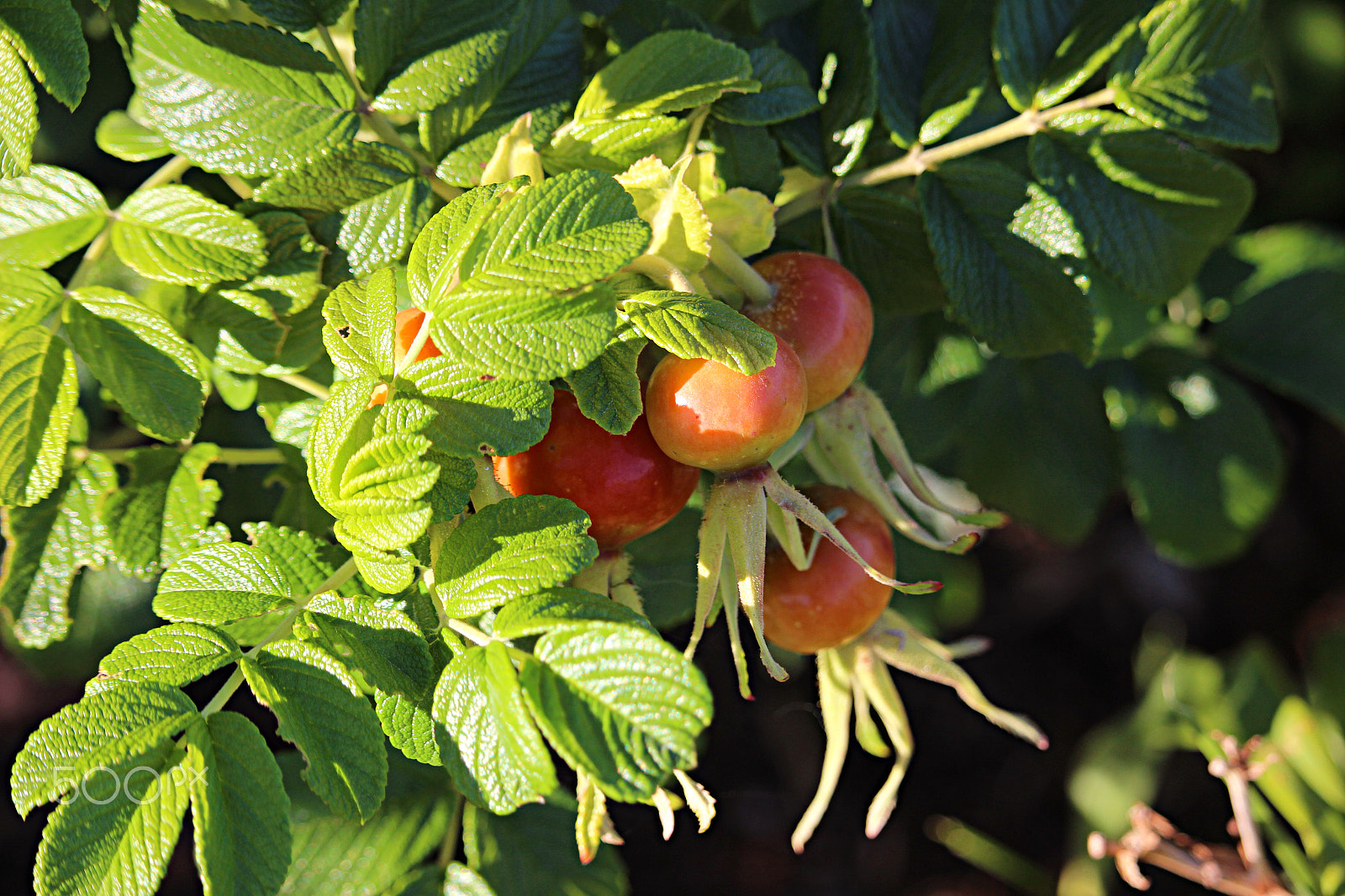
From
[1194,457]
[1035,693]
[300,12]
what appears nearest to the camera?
[300,12]

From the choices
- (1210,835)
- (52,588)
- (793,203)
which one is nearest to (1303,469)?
(1210,835)

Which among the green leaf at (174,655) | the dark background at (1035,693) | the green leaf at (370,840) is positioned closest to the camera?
the green leaf at (174,655)

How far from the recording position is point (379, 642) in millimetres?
701

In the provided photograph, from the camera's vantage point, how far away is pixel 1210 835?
255cm

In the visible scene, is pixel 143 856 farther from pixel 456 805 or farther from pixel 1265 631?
pixel 1265 631

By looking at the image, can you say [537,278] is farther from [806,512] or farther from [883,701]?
[883,701]

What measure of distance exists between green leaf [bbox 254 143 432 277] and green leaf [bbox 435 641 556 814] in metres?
0.39

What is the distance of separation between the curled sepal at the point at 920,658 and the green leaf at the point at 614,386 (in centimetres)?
50

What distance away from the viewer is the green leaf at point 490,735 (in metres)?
0.63

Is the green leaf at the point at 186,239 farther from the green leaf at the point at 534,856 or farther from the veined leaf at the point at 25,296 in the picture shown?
the green leaf at the point at 534,856

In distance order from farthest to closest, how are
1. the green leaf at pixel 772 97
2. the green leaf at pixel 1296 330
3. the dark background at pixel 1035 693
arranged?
the dark background at pixel 1035 693
the green leaf at pixel 1296 330
the green leaf at pixel 772 97

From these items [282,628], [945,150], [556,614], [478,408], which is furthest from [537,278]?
[945,150]

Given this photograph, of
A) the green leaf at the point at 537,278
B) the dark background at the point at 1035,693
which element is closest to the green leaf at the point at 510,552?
the green leaf at the point at 537,278

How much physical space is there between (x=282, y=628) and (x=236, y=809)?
0.13 m
